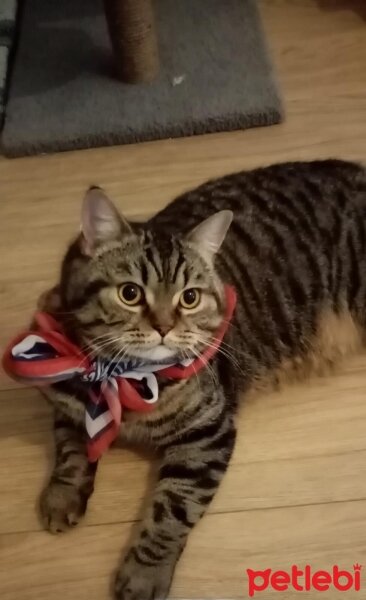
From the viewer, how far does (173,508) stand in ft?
4.12

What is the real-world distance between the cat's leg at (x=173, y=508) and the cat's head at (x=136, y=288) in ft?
0.61

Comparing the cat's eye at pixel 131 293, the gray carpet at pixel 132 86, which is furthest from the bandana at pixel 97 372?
the gray carpet at pixel 132 86

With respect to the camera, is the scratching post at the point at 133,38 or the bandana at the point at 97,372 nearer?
the bandana at the point at 97,372

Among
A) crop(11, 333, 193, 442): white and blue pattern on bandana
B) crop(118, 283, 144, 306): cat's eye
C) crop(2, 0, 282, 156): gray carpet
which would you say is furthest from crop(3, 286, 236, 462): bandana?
crop(2, 0, 282, 156): gray carpet

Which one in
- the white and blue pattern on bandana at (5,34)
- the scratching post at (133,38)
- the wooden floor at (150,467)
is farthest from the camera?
the white and blue pattern on bandana at (5,34)

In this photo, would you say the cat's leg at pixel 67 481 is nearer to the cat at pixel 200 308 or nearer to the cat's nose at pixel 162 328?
the cat at pixel 200 308

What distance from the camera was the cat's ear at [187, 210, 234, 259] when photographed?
120 centimetres

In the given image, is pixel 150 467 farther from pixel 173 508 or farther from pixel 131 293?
pixel 131 293

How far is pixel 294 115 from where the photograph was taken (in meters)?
2.08

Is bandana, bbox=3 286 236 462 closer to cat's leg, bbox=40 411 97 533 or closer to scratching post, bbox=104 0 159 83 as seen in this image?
cat's leg, bbox=40 411 97 533

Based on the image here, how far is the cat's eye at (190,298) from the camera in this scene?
1.18 metres

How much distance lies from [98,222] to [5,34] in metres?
1.39

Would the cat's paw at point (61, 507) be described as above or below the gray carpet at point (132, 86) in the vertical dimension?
below

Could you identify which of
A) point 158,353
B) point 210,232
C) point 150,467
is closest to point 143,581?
point 150,467
